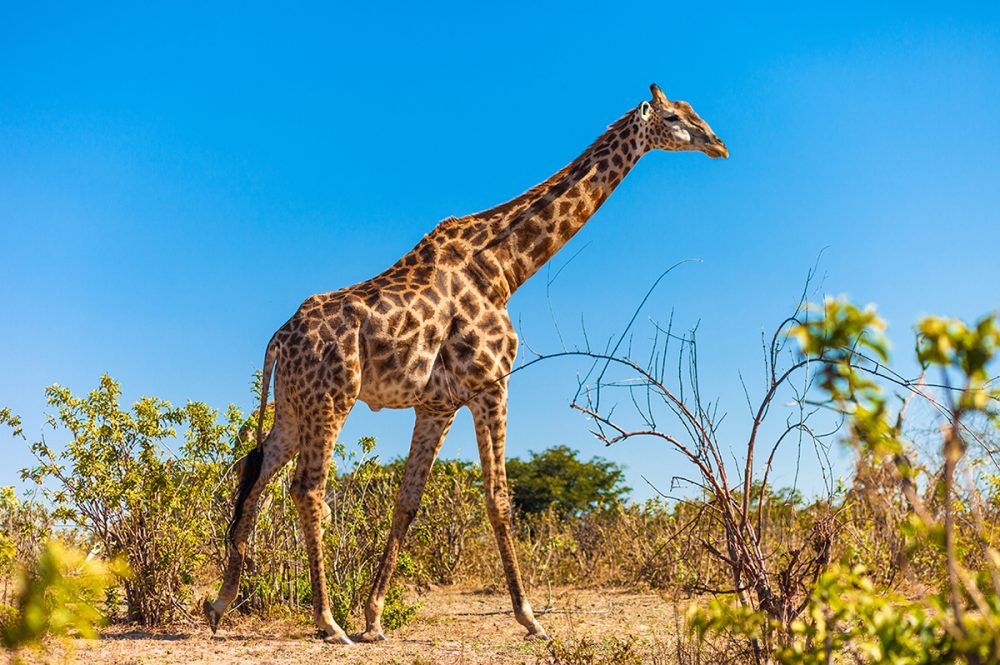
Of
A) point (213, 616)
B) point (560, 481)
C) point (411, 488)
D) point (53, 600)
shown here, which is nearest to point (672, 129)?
point (411, 488)

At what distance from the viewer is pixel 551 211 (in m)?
9.28

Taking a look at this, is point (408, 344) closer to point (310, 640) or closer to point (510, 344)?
point (510, 344)

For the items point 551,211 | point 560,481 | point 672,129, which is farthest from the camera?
point 560,481

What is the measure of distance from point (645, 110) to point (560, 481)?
53.0ft

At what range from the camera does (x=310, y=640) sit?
7.90 metres

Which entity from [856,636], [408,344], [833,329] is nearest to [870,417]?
[833,329]

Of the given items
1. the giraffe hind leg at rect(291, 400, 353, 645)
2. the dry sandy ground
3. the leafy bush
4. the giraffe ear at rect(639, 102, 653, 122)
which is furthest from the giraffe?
the leafy bush

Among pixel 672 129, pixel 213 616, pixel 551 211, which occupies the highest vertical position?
pixel 672 129

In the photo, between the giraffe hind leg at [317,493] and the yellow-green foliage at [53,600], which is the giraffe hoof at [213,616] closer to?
the giraffe hind leg at [317,493]

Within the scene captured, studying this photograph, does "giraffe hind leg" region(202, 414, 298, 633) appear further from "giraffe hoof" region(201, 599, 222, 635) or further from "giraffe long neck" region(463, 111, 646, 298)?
"giraffe long neck" region(463, 111, 646, 298)

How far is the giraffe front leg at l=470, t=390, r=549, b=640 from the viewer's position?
8008mm

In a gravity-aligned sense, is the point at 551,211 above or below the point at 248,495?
above

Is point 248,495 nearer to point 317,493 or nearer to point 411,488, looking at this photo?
point 317,493

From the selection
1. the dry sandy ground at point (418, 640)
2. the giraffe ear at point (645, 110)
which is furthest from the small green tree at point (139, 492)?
the giraffe ear at point (645, 110)
